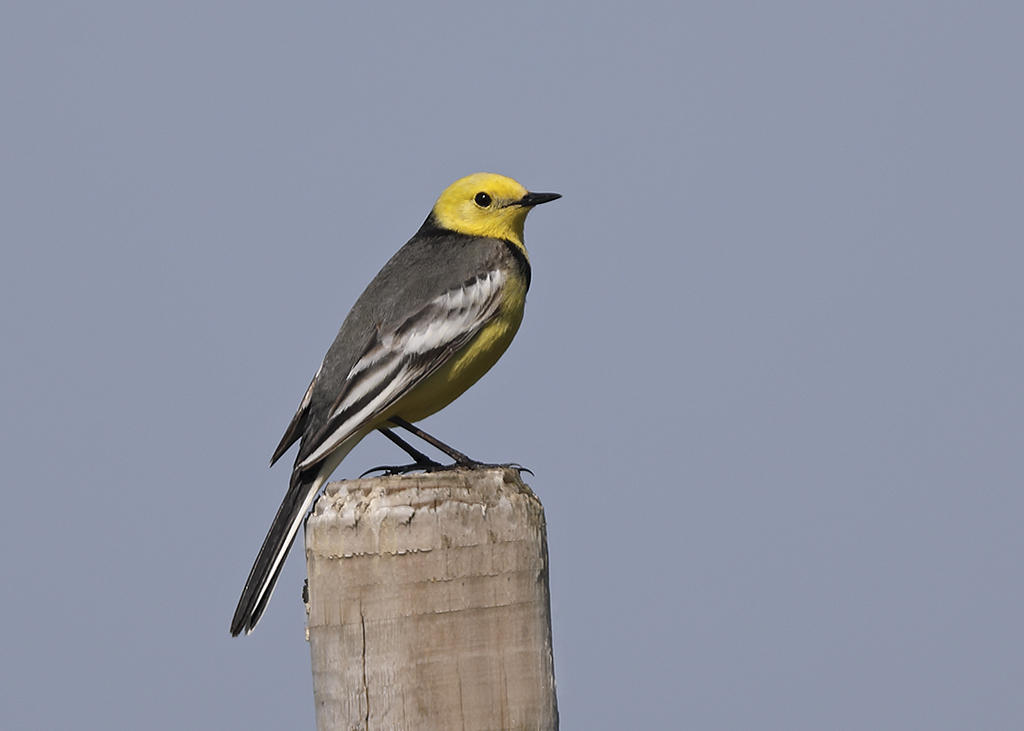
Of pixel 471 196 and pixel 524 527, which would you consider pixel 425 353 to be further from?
pixel 524 527

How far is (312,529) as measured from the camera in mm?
4398

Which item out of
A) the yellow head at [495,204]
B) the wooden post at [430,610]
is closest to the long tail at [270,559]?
the wooden post at [430,610]

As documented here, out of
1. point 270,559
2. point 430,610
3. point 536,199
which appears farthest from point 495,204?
point 430,610

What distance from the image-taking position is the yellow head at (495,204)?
322 inches

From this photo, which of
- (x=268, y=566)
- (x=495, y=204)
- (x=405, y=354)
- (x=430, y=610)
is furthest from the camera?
(x=495, y=204)

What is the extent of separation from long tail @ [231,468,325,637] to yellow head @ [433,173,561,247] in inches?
99.1

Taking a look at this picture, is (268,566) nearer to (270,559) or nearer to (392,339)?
(270,559)

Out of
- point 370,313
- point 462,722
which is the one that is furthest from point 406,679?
point 370,313

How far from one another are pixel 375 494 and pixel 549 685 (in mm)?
879

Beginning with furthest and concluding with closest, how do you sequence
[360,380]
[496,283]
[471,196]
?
[471,196] < [496,283] < [360,380]

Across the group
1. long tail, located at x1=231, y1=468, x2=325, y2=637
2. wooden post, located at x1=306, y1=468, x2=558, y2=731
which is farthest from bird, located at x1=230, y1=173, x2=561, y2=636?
wooden post, located at x1=306, y1=468, x2=558, y2=731

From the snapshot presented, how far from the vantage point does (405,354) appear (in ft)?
22.5

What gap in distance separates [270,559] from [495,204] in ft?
10.4

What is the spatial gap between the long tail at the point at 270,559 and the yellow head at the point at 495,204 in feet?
8.26
